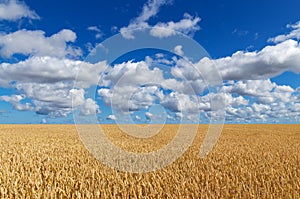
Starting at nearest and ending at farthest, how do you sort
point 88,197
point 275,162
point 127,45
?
point 88,197
point 275,162
point 127,45

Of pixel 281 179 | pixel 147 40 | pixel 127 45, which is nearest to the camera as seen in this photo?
pixel 281 179

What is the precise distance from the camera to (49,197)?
17.0 feet

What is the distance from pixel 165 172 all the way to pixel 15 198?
3.60 meters

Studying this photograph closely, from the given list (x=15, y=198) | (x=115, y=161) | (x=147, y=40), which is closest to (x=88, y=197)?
(x=15, y=198)

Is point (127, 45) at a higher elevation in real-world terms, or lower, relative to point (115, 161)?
higher

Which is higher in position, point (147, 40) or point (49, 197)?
point (147, 40)

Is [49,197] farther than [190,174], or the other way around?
[190,174]

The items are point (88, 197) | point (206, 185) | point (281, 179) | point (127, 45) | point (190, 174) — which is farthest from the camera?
point (127, 45)

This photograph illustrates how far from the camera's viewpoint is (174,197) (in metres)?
5.22

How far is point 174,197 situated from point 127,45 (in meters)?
7.58

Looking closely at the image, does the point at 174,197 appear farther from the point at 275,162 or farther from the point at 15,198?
the point at 275,162

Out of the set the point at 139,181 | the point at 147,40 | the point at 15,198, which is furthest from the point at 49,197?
the point at 147,40

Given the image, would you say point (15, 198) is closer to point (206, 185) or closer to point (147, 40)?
point (206, 185)

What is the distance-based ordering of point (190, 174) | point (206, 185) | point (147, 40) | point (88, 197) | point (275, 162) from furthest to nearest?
point (147, 40)
point (275, 162)
point (190, 174)
point (206, 185)
point (88, 197)
